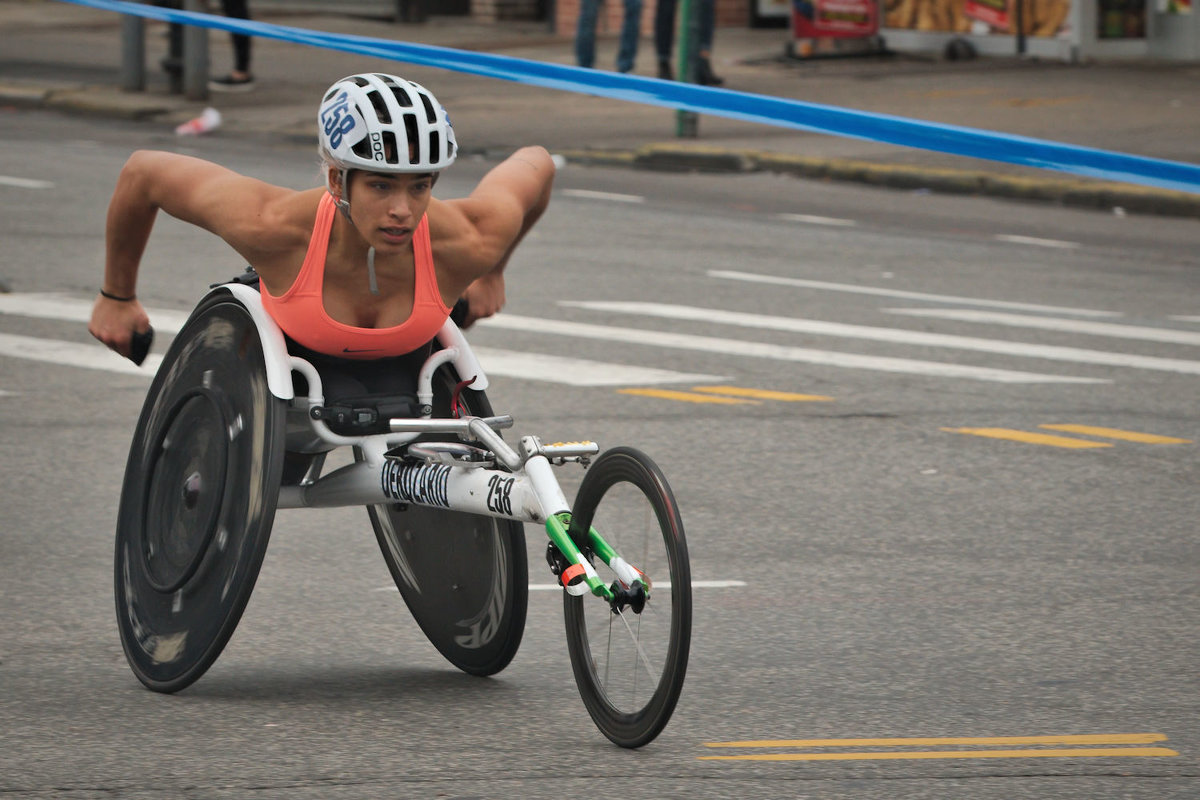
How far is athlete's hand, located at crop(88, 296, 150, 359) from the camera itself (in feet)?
17.0

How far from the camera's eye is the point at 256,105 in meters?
21.2

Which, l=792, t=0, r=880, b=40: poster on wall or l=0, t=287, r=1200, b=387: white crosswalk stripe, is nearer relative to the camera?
l=0, t=287, r=1200, b=387: white crosswalk stripe

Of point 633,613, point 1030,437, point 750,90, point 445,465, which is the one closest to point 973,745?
point 633,613

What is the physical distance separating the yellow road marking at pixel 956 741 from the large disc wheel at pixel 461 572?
720 millimetres

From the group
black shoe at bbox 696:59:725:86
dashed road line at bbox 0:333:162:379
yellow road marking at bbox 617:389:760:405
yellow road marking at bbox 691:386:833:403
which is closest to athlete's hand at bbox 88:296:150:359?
yellow road marking at bbox 617:389:760:405

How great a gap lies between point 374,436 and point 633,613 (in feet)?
2.80

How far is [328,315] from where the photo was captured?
4805mm

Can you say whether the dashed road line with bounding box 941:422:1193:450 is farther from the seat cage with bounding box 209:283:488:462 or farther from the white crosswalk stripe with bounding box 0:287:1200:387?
the seat cage with bounding box 209:283:488:462

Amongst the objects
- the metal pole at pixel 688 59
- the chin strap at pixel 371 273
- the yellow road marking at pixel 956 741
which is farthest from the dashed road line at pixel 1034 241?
the chin strap at pixel 371 273

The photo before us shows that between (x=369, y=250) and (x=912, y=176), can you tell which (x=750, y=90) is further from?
(x=369, y=250)

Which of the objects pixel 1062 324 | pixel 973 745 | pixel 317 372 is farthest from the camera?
pixel 1062 324

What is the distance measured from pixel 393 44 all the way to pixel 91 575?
1.99 metres

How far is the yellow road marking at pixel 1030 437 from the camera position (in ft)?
26.4

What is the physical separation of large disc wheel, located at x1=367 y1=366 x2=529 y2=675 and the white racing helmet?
648mm
